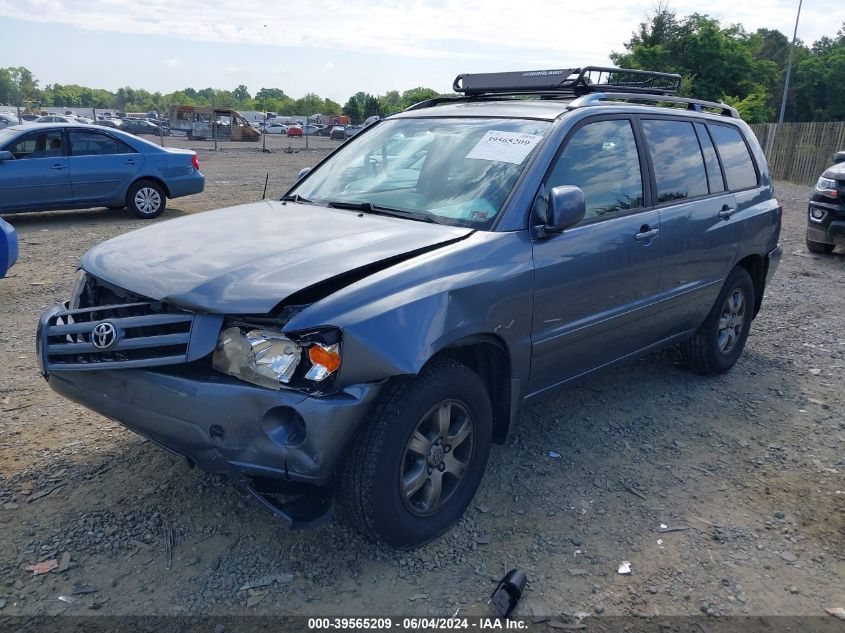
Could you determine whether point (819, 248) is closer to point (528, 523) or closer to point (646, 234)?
point (646, 234)

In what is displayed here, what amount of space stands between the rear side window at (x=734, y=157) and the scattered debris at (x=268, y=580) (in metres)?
3.96

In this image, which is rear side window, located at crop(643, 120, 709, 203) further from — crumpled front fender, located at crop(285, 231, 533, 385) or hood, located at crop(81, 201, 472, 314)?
hood, located at crop(81, 201, 472, 314)

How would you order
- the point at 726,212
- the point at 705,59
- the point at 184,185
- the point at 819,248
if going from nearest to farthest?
the point at 726,212, the point at 819,248, the point at 184,185, the point at 705,59

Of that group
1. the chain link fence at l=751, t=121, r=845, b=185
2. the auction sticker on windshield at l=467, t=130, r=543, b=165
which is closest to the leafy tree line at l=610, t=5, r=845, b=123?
the chain link fence at l=751, t=121, r=845, b=185

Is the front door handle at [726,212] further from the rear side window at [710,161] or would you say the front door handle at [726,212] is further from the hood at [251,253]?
the hood at [251,253]

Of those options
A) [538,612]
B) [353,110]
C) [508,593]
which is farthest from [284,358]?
[353,110]

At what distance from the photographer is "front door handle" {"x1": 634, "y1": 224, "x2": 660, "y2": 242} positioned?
4.04m

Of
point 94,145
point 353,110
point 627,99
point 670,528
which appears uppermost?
point 353,110

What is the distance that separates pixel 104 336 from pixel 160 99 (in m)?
182

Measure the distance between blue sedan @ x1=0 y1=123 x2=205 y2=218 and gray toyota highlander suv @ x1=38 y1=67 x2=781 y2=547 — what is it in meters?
7.85

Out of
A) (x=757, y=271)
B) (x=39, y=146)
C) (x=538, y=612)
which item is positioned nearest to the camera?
(x=538, y=612)

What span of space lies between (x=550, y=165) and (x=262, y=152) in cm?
3197

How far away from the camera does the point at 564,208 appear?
3.34 metres

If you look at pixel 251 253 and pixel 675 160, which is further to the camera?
pixel 675 160
